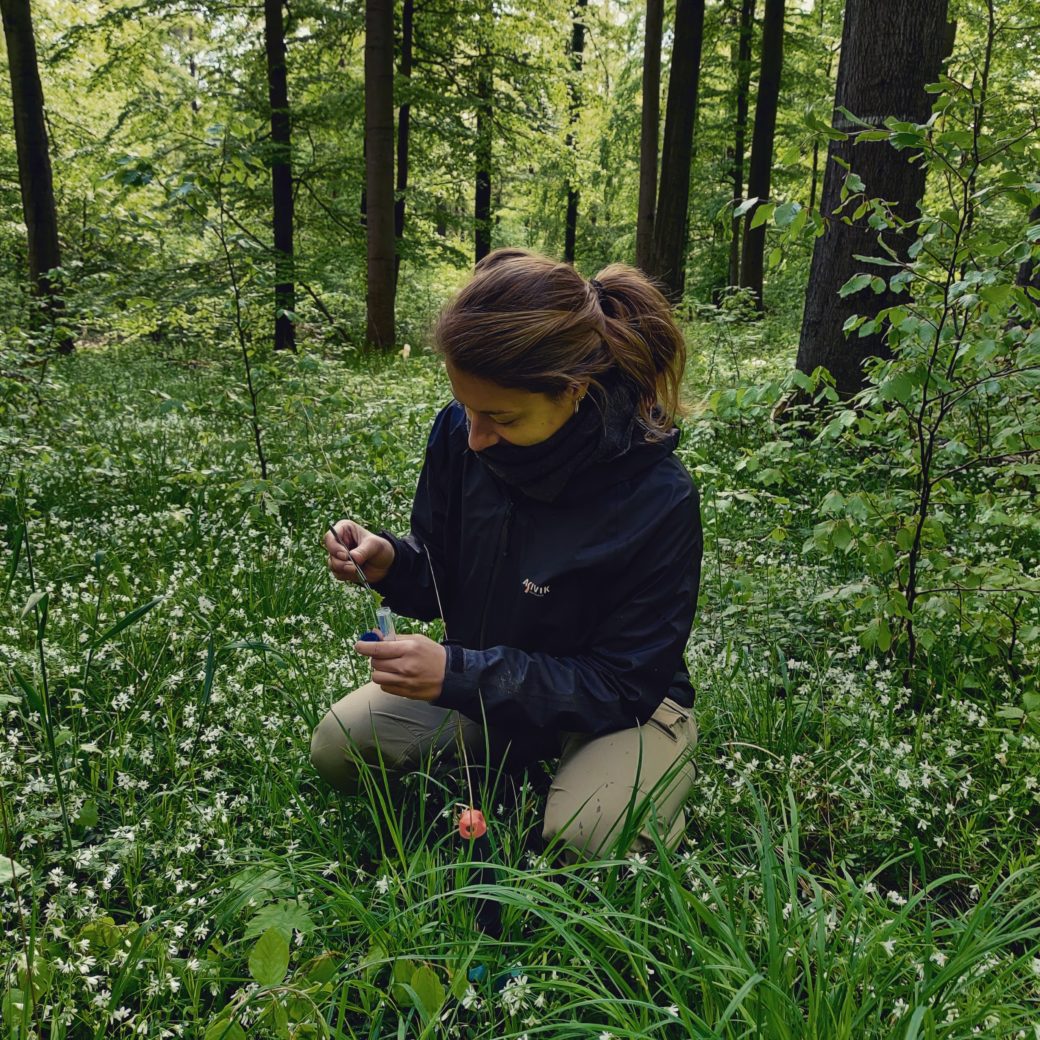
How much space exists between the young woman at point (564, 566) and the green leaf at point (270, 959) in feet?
1.98

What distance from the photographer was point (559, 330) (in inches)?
77.4

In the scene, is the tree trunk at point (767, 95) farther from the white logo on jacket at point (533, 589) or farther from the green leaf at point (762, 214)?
the white logo on jacket at point (533, 589)

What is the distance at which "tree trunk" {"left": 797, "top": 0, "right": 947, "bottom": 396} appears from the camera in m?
4.78

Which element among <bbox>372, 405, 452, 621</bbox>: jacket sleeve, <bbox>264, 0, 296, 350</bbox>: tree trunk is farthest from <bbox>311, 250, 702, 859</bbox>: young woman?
<bbox>264, 0, 296, 350</bbox>: tree trunk

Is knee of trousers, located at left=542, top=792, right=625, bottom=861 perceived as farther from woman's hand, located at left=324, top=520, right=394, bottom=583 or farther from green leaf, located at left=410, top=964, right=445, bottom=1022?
woman's hand, located at left=324, top=520, right=394, bottom=583

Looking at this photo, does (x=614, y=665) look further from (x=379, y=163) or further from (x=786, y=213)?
(x=379, y=163)

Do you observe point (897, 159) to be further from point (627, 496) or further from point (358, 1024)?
point (358, 1024)

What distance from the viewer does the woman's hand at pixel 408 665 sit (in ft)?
6.10

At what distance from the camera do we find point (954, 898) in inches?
83.0

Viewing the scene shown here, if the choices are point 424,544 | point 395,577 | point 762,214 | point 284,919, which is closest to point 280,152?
point 424,544

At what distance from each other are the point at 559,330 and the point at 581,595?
0.72m

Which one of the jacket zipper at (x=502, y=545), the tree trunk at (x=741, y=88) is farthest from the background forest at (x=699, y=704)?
the tree trunk at (x=741, y=88)

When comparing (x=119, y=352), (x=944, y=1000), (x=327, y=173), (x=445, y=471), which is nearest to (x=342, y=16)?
(x=327, y=173)

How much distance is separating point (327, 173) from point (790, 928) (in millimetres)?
11439
